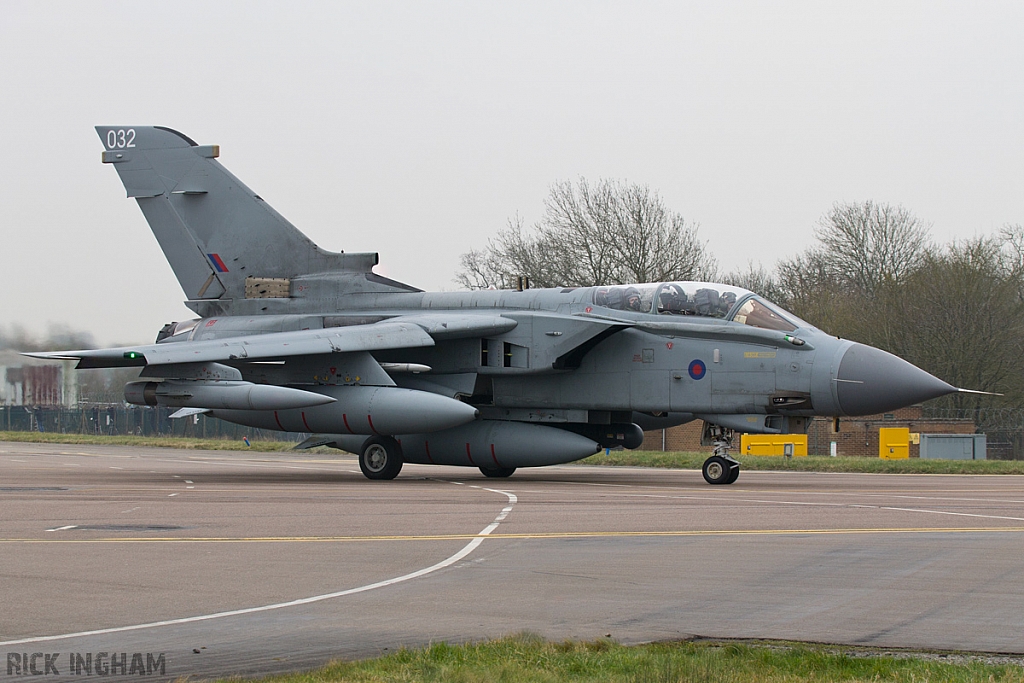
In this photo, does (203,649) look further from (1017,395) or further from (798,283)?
(798,283)

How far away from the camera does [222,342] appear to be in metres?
20.0

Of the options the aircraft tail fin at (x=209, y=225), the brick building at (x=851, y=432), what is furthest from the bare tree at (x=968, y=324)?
the aircraft tail fin at (x=209, y=225)

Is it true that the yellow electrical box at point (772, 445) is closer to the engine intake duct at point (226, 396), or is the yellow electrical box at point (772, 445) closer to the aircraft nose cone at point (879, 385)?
the aircraft nose cone at point (879, 385)

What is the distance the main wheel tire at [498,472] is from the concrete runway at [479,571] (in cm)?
517

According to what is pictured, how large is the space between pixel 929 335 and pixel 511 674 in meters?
42.1

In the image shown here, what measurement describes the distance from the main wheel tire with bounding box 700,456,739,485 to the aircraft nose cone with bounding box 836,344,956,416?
208 centimetres

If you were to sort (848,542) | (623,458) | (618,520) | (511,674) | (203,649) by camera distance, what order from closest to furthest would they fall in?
(511,674) → (203,649) → (848,542) → (618,520) → (623,458)

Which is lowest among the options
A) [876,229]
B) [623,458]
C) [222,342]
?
[623,458]

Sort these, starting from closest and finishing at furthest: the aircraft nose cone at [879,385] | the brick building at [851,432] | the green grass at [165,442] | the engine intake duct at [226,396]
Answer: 1. the aircraft nose cone at [879,385]
2. the engine intake duct at [226,396]
3. the brick building at [851,432]
4. the green grass at [165,442]

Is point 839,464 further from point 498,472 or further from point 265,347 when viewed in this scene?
point 265,347

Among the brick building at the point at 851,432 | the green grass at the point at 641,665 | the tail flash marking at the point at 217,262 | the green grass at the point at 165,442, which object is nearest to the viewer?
the green grass at the point at 641,665

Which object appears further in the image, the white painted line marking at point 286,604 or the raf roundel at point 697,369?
the raf roundel at point 697,369

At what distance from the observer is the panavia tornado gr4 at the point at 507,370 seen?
18031mm

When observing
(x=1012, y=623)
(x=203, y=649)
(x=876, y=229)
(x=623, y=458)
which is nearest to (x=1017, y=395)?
(x=876, y=229)
